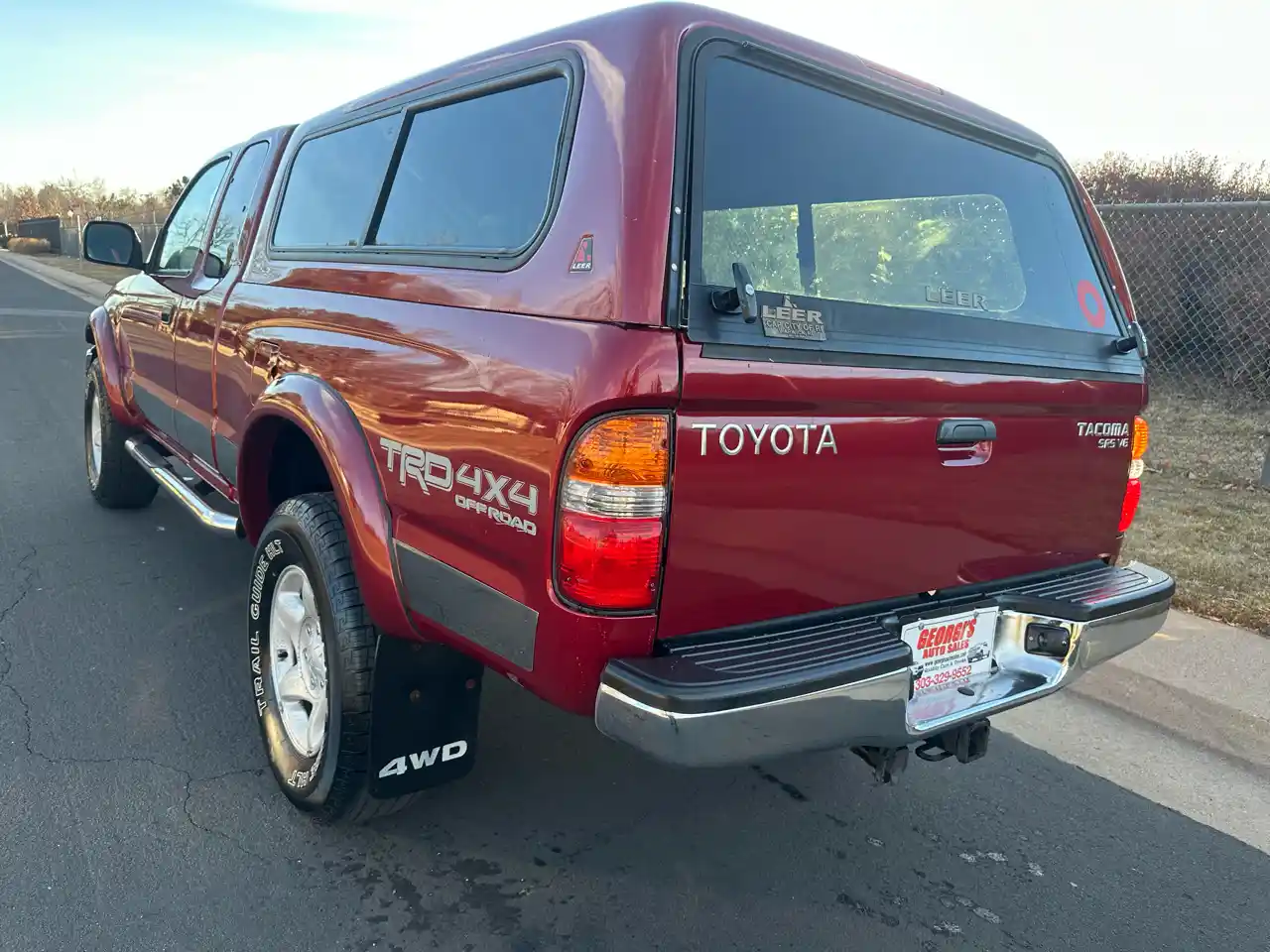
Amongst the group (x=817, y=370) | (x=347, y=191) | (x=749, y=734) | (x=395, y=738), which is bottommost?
(x=395, y=738)

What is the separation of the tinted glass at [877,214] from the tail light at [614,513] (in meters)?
0.38

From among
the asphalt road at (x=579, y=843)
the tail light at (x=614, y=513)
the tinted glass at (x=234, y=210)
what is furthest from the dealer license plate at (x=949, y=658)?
the tinted glass at (x=234, y=210)

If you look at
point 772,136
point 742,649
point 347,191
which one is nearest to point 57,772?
point 347,191

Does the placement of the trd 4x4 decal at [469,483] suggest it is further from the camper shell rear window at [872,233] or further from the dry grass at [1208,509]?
the dry grass at [1208,509]

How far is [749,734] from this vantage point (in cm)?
192

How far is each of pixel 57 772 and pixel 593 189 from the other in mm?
2397

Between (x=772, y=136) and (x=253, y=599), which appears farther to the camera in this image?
(x=253, y=599)

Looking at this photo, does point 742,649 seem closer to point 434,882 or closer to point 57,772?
point 434,882

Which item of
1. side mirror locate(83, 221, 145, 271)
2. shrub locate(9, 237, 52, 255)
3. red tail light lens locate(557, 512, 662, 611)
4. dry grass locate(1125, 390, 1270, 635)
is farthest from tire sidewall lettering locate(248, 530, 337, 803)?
shrub locate(9, 237, 52, 255)

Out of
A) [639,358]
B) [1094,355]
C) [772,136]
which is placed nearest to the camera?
[639,358]

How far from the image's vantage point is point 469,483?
2123 millimetres

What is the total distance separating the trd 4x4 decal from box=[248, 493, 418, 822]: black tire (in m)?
0.38

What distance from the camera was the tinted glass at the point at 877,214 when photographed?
2.13m

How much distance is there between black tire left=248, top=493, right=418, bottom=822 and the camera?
8.18 feet
